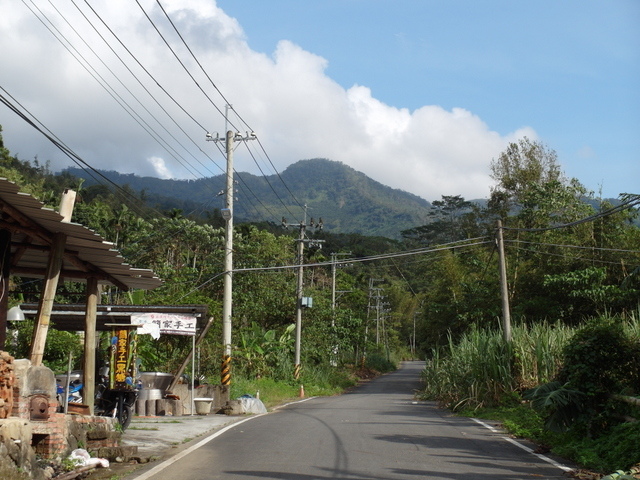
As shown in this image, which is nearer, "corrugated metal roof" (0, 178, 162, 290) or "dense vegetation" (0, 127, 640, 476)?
"corrugated metal roof" (0, 178, 162, 290)

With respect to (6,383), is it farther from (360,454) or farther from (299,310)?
(299,310)

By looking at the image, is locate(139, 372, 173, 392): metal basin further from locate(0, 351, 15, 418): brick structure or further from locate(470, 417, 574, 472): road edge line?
locate(0, 351, 15, 418): brick structure

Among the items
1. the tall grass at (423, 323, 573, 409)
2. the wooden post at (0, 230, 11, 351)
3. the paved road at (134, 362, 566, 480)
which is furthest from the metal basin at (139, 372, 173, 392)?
the wooden post at (0, 230, 11, 351)

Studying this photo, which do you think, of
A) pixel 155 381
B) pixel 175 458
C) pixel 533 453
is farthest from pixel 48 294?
pixel 155 381

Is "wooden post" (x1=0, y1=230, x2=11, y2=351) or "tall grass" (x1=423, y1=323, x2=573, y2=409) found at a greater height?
"wooden post" (x1=0, y1=230, x2=11, y2=351)

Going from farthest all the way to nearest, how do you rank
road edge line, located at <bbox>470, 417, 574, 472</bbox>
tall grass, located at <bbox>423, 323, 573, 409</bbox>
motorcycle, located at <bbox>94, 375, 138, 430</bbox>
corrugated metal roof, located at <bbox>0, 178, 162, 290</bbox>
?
tall grass, located at <bbox>423, 323, 573, 409</bbox>
motorcycle, located at <bbox>94, 375, 138, 430</bbox>
road edge line, located at <bbox>470, 417, 574, 472</bbox>
corrugated metal roof, located at <bbox>0, 178, 162, 290</bbox>

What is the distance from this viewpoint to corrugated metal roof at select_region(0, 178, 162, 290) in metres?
9.20

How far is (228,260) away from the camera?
25.5 meters

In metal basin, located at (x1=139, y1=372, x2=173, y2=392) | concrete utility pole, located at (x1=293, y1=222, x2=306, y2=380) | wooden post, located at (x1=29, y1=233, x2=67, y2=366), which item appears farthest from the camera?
concrete utility pole, located at (x1=293, y1=222, x2=306, y2=380)

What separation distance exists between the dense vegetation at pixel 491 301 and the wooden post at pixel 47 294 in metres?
3.47

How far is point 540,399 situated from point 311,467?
462 cm

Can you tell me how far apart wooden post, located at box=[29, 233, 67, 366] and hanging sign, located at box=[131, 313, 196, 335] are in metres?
7.98

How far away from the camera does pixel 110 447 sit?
10820 millimetres

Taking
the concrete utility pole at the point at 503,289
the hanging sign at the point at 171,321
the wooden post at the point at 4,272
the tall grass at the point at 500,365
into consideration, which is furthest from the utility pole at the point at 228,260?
the wooden post at the point at 4,272
